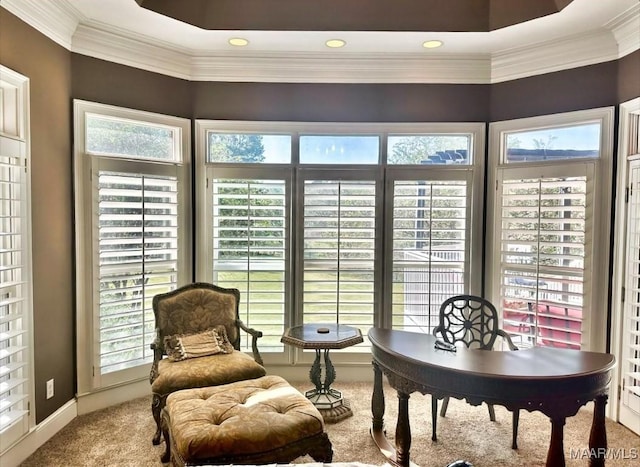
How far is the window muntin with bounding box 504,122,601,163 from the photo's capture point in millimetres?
3334

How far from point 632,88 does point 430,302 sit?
7.43ft

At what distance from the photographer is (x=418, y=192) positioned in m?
3.78

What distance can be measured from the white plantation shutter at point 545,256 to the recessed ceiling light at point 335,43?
5.94 ft

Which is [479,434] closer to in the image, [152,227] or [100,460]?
[100,460]

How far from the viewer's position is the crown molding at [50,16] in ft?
8.41

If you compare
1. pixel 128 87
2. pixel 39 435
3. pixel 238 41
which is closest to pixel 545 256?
pixel 238 41

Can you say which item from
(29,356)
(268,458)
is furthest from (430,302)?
(29,356)

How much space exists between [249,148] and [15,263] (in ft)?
6.59

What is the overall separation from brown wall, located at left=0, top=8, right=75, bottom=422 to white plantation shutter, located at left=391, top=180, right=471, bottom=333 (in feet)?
8.83

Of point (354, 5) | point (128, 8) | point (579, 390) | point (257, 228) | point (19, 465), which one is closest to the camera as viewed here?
point (579, 390)

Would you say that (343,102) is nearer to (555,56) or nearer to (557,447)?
(555,56)

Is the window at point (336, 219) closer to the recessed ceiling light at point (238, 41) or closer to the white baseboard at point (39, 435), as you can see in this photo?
the recessed ceiling light at point (238, 41)

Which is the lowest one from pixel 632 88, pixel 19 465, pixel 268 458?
pixel 19 465

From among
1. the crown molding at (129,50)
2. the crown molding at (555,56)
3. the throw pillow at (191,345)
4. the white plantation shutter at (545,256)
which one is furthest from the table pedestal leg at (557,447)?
the crown molding at (129,50)
